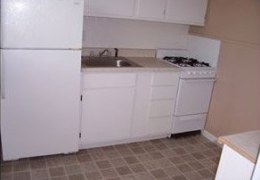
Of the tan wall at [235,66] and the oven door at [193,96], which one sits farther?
the oven door at [193,96]

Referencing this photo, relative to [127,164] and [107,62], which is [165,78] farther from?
[127,164]

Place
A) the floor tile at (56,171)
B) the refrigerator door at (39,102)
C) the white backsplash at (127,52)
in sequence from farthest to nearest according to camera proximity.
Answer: the white backsplash at (127,52) → the floor tile at (56,171) → the refrigerator door at (39,102)

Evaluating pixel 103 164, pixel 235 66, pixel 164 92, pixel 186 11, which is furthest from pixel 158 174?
pixel 186 11

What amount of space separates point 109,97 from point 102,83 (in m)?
0.18

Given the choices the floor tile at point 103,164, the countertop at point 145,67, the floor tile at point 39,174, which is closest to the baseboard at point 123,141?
the floor tile at point 103,164

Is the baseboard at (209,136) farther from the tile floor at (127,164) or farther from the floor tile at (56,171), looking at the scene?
the floor tile at (56,171)

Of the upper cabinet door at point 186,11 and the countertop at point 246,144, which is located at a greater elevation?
the upper cabinet door at point 186,11

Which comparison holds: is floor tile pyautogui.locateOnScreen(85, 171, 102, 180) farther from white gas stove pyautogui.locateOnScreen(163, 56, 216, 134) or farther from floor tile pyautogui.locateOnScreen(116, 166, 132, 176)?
white gas stove pyautogui.locateOnScreen(163, 56, 216, 134)

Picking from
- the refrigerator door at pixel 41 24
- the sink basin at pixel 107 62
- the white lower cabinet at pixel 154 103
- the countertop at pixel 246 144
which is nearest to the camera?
the countertop at pixel 246 144

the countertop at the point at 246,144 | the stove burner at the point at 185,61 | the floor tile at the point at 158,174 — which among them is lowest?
the floor tile at the point at 158,174

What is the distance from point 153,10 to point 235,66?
1.17 meters

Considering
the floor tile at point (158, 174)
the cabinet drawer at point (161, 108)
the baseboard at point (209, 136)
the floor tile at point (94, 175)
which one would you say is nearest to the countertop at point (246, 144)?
the floor tile at point (158, 174)

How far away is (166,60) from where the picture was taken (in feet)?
11.9

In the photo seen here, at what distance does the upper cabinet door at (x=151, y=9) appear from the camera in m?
→ 3.15
